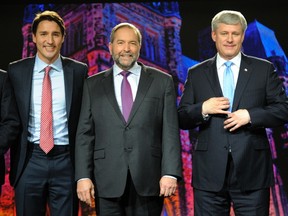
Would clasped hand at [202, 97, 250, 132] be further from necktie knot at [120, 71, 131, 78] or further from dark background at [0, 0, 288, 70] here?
dark background at [0, 0, 288, 70]

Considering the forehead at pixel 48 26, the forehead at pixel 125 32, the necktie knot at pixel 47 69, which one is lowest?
the necktie knot at pixel 47 69

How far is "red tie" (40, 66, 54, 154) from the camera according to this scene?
10.0 feet

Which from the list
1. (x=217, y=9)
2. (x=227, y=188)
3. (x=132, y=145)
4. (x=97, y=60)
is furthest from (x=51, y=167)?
(x=217, y=9)

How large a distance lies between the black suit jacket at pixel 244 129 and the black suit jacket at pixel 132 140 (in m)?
0.17

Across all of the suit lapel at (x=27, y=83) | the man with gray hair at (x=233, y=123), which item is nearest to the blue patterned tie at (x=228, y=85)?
the man with gray hair at (x=233, y=123)

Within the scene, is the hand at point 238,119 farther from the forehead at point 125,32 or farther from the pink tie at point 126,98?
the forehead at point 125,32

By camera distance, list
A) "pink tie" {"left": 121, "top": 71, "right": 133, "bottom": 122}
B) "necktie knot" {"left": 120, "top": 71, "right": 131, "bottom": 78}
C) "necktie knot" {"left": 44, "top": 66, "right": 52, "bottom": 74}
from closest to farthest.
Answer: "pink tie" {"left": 121, "top": 71, "right": 133, "bottom": 122}, "necktie knot" {"left": 120, "top": 71, "right": 131, "bottom": 78}, "necktie knot" {"left": 44, "top": 66, "right": 52, "bottom": 74}

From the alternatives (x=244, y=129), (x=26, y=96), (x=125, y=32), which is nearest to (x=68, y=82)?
(x=26, y=96)

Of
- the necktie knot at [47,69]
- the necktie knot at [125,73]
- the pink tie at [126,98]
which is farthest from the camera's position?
the necktie knot at [47,69]

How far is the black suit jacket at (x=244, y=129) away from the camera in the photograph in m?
2.91

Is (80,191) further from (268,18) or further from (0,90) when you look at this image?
→ (268,18)

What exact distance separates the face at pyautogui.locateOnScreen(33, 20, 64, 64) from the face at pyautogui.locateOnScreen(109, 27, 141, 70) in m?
0.45

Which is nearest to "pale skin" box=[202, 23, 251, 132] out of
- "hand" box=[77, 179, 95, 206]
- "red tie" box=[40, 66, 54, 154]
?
"hand" box=[77, 179, 95, 206]

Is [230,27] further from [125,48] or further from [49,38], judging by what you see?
[49,38]
